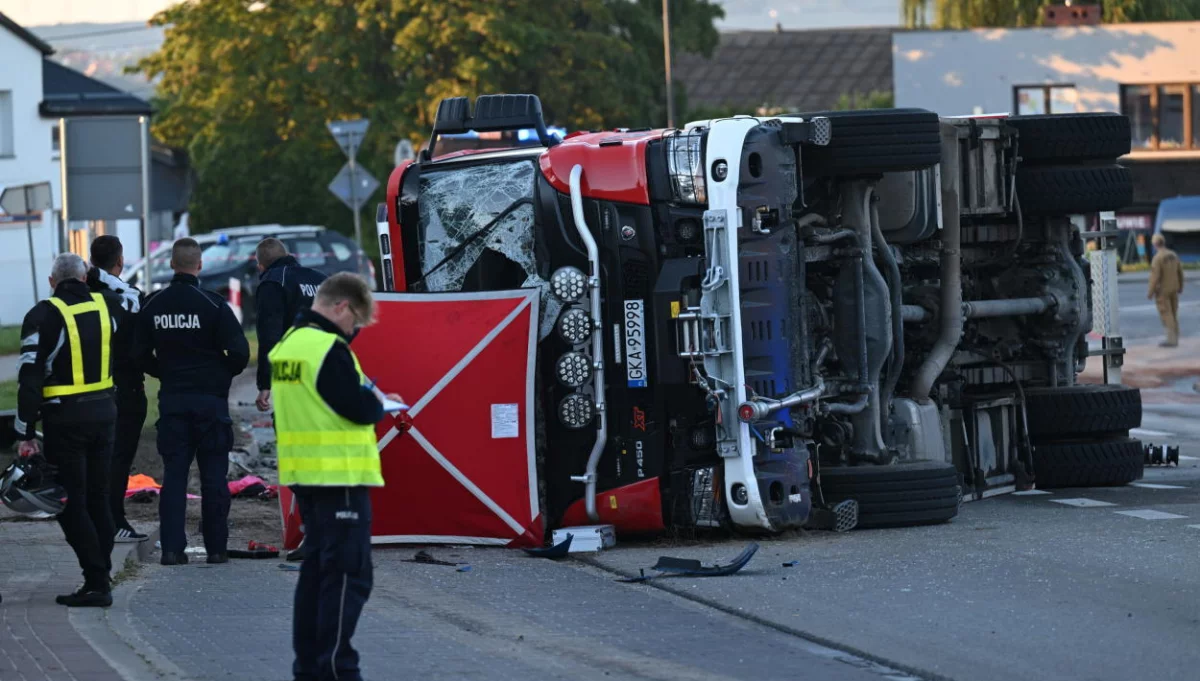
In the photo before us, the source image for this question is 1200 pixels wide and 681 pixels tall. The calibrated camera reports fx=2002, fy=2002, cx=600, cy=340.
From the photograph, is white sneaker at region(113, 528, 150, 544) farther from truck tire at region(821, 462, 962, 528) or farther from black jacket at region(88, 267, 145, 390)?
truck tire at region(821, 462, 962, 528)

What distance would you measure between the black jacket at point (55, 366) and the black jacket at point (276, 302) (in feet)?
6.34

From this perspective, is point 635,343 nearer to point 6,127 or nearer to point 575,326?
point 575,326

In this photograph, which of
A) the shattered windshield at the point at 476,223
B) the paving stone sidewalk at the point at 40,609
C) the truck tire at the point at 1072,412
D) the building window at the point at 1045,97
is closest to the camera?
the paving stone sidewalk at the point at 40,609

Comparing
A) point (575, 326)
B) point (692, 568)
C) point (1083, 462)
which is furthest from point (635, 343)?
point (1083, 462)

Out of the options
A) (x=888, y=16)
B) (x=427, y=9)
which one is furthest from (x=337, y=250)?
(x=888, y=16)

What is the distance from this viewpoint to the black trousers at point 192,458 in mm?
10633

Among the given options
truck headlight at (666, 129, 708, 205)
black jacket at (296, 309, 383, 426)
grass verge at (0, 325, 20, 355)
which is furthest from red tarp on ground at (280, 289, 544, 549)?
grass verge at (0, 325, 20, 355)

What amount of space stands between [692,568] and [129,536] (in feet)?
11.4

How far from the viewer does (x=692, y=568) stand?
9.97m

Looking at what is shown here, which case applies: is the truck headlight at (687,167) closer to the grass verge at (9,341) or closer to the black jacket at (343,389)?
the black jacket at (343,389)

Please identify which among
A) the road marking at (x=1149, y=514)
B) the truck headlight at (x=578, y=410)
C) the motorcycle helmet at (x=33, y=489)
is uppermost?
the truck headlight at (x=578, y=410)

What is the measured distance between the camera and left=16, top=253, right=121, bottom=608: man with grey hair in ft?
30.3

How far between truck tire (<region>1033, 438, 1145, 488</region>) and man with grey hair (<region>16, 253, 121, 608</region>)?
261 inches

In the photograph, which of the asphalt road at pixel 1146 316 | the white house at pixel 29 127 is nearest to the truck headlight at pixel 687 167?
the asphalt road at pixel 1146 316
